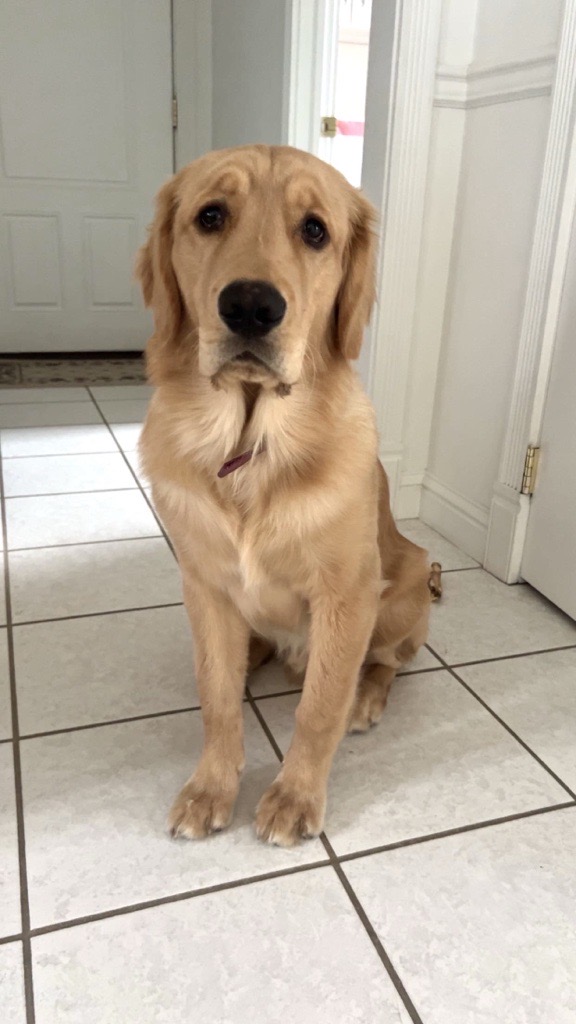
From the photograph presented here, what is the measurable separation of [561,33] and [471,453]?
1100 millimetres

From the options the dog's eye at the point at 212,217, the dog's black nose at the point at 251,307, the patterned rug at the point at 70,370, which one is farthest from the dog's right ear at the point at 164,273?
the patterned rug at the point at 70,370

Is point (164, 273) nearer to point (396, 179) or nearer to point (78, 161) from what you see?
point (396, 179)

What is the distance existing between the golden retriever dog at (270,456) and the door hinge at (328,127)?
204 centimetres

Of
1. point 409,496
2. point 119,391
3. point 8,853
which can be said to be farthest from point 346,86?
point 8,853

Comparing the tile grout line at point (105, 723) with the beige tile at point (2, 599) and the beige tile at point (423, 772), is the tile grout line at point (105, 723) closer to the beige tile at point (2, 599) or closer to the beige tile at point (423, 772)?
the beige tile at point (423, 772)

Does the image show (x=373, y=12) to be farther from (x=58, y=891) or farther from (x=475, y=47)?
(x=58, y=891)

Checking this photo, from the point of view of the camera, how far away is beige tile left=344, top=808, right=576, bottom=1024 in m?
1.03

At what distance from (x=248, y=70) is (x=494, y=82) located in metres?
2.13

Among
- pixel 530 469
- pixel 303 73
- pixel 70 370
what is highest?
pixel 303 73

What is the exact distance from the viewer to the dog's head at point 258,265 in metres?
1.07

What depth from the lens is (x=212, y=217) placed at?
1187mm

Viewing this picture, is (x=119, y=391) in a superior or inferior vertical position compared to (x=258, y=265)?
inferior

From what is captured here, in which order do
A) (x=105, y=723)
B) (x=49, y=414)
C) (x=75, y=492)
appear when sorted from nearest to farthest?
(x=105, y=723) < (x=75, y=492) < (x=49, y=414)

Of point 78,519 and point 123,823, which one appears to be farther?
point 78,519
